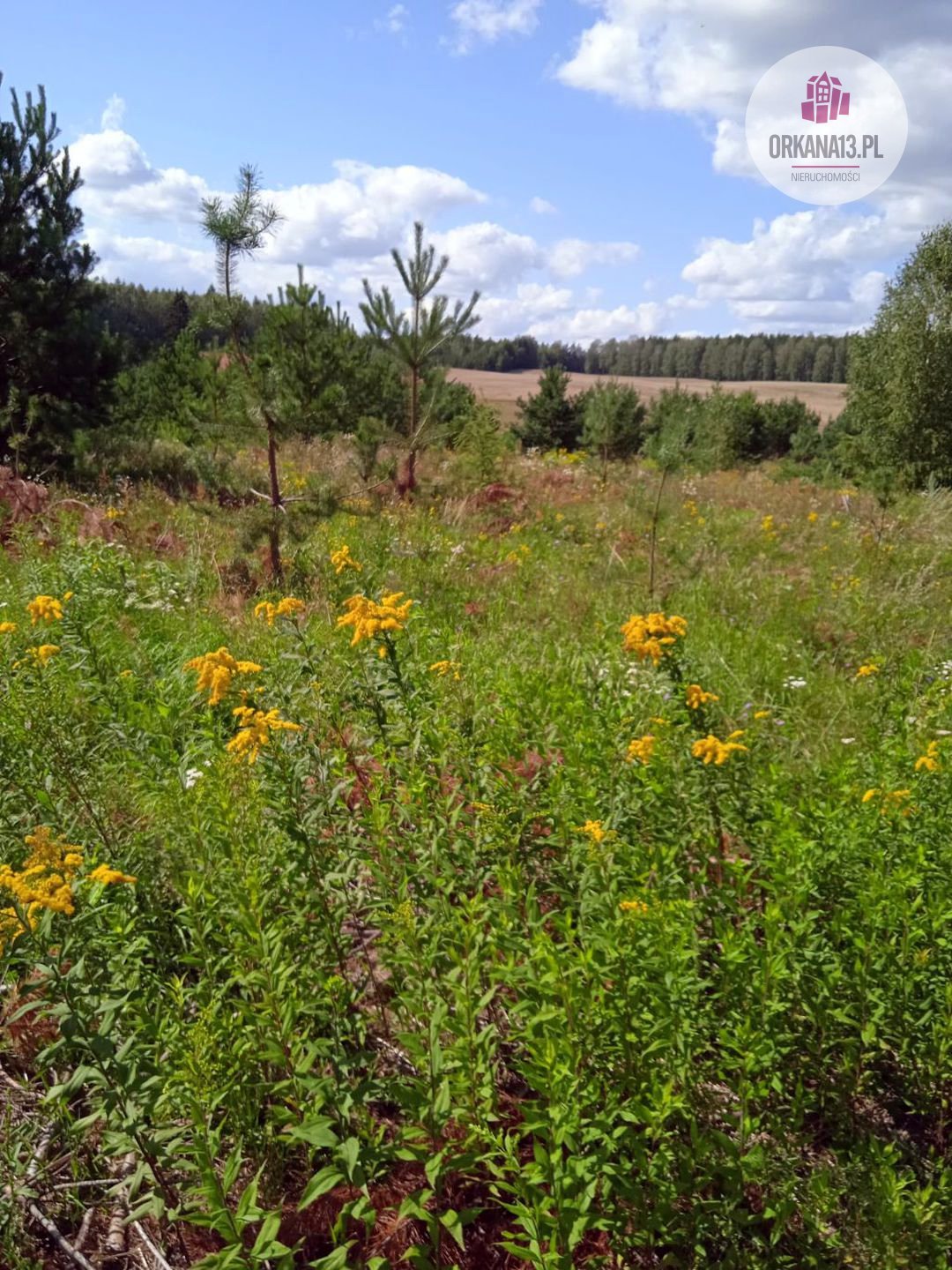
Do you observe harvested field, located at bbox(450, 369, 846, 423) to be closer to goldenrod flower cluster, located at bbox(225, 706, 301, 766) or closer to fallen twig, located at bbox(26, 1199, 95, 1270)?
goldenrod flower cluster, located at bbox(225, 706, 301, 766)

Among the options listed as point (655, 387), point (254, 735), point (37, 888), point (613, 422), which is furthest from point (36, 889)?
point (655, 387)

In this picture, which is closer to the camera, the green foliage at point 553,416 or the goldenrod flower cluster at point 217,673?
the goldenrod flower cluster at point 217,673

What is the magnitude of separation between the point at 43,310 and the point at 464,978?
11317 millimetres

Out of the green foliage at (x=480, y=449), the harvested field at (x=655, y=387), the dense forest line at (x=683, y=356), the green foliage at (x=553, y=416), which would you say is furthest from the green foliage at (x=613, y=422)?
the dense forest line at (x=683, y=356)

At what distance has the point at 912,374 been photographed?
71.4ft

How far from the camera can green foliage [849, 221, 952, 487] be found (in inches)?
858

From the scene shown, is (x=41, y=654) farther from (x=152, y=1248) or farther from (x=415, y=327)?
(x=415, y=327)

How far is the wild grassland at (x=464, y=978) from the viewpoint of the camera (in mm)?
1674

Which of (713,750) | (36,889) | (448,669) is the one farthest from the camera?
(448,669)

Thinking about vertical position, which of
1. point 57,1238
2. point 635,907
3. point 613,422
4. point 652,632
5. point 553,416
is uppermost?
point 553,416

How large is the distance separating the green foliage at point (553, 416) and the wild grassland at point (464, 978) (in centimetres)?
2174

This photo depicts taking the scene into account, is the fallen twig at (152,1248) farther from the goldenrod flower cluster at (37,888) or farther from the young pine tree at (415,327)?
the young pine tree at (415,327)

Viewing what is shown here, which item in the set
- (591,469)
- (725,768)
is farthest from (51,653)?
(591,469)

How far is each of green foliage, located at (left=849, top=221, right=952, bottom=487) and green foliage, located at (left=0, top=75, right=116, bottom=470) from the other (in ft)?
65.4
